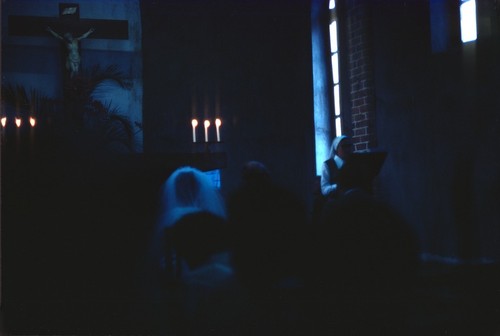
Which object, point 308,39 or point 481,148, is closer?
point 481,148

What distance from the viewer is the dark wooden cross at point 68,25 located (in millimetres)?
3270

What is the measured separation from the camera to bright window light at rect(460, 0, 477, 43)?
13.0 feet

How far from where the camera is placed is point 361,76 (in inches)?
187

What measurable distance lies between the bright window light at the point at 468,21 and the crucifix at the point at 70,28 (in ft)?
8.70

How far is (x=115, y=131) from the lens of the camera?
3.32m

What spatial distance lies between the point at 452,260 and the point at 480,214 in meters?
0.41

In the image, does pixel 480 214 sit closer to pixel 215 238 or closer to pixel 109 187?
pixel 215 238

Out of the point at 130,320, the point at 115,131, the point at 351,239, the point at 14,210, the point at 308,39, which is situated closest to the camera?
the point at 14,210

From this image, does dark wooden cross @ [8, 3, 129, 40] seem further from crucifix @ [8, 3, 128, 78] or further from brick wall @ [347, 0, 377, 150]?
brick wall @ [347, 0, 377, 150]

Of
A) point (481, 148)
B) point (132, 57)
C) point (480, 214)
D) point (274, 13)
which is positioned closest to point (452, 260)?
point (480, 214)

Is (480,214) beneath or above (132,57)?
beneath

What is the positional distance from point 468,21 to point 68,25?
2.99 m

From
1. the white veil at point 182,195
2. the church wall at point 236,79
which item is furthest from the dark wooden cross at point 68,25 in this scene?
the white veil at point 182,195

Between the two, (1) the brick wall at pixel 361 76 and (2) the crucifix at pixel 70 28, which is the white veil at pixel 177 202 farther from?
(1) the brick wall at pixel 361 76
